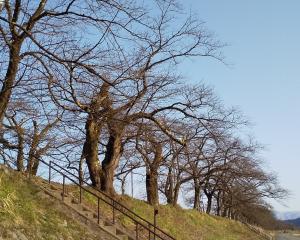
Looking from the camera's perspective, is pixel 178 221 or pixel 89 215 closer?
pixel 89 215

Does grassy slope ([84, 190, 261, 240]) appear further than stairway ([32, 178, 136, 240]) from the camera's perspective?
Yes

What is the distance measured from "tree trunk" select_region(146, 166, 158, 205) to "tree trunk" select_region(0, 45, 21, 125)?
1618 centimetres

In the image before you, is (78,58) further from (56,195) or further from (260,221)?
(260,221)

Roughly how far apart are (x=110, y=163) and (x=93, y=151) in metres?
1.16

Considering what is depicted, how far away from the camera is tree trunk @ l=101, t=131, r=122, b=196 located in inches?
919

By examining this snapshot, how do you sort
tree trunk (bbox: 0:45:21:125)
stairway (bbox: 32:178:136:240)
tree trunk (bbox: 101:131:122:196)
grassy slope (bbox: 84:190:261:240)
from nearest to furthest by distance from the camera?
tree trunk (bbox: 0:45:21:125), stairway (bbox: 32:178:136:240), tree trunk (bbox: 101:131:122:196), grassy slope (bbox: 84:190:261:240)

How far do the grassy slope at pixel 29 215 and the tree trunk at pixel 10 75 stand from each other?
7.06 feet

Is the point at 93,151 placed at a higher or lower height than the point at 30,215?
higher

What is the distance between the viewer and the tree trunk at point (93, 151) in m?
22.7

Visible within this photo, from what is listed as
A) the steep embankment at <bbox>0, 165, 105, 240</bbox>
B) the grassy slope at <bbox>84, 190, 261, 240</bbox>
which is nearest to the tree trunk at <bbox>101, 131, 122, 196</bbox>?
the grassy slope at <bbox>84, 190, 261, 240</bbox>

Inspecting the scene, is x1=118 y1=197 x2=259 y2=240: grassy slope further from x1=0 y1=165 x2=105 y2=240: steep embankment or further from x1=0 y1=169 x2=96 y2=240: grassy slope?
x1=0 y1=169 x2=96 y2=240: grassy slope

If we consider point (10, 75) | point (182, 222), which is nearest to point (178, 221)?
point (182, 222)

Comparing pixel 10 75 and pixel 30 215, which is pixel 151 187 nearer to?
pixel 30 215

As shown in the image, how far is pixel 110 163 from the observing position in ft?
77.5
